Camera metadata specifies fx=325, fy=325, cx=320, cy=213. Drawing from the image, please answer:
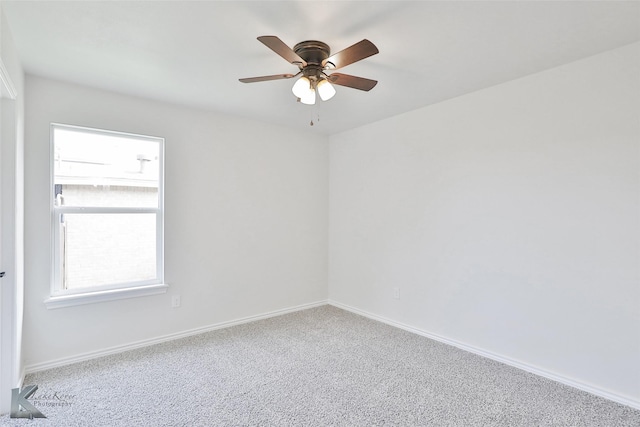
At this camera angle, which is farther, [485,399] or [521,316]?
[521,316]

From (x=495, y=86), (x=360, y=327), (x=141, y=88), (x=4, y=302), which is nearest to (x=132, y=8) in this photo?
(x=141, y=88)

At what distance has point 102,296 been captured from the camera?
2.89 meters

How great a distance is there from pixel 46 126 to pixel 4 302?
1.46 m

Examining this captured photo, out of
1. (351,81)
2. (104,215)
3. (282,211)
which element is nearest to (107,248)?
(104,215)

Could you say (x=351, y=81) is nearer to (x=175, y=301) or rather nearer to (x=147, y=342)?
(x=175, y=301)

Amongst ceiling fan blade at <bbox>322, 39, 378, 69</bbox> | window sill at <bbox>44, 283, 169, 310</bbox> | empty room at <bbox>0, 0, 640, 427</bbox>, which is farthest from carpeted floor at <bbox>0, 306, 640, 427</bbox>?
ceiling fan blade at <bbox>322, 39, 378, 69</bbox>

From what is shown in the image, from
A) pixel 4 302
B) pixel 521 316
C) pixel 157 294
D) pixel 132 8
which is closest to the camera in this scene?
pixel 132 8

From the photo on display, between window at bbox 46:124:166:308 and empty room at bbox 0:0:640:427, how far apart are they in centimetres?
2

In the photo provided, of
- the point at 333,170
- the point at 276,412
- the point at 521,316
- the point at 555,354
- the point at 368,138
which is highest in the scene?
the point at 368,138

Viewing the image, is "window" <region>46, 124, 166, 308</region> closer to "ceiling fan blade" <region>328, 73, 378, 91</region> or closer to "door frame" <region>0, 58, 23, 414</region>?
"door frame" <region>0, 58, 23, 414</region>

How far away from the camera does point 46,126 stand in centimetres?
267

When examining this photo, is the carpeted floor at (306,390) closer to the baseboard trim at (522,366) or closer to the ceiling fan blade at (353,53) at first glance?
the baseboard trim at (522,366)

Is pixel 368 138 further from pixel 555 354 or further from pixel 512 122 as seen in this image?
pixel 555 354

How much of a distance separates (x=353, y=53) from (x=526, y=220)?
1.98m
